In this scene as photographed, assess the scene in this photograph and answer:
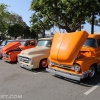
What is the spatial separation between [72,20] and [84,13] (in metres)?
3.45

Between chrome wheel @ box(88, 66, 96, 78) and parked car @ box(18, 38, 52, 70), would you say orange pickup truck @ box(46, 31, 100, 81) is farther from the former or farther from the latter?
parked car @ box(18, 38, 52, 70)

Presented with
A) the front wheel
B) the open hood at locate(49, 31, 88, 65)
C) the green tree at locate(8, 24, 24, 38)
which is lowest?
the front wheel

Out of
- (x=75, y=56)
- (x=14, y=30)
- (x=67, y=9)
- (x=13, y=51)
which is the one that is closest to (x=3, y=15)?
(x=14, y=30)

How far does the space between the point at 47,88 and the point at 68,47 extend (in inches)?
73.4

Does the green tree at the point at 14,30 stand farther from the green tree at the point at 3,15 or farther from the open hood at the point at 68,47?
the open hood at the point at 68,47

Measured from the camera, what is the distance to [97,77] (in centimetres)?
690

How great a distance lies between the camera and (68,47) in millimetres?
6270

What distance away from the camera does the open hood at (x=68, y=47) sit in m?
6.10

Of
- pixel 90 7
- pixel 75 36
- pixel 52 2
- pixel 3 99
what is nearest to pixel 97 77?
pixel 75 36

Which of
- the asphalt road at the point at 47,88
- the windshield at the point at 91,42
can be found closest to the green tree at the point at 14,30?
the asphalt road at the point at 47,88

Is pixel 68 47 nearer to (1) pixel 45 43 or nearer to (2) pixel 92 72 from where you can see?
(2) pixel 92 72

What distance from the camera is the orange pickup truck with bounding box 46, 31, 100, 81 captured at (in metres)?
5.95

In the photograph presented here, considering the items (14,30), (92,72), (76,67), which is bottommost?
(92,72)

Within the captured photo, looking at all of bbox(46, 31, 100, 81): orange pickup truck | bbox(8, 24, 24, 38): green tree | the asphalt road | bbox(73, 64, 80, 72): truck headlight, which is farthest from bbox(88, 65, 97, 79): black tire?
bbox(8, 24, 24, 38): green tree
